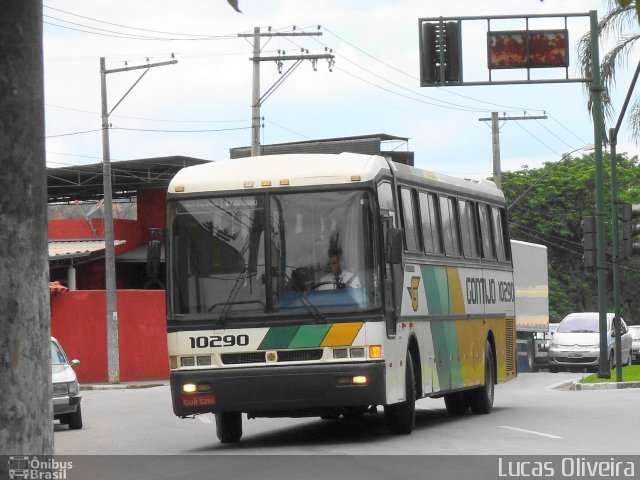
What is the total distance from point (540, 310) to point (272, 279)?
2727 cm

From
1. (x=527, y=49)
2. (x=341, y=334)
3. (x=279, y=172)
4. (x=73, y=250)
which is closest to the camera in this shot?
(x=341, y=334)

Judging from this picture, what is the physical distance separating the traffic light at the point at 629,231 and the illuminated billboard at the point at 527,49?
3.63 metres

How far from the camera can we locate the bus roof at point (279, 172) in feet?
47.9

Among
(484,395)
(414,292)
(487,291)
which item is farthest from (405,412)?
(487,291)

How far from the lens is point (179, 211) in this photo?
1484cm

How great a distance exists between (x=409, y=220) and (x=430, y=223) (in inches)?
40.9

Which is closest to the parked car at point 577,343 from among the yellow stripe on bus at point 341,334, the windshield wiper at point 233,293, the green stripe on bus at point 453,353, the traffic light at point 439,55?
the traffic light at point 439,55

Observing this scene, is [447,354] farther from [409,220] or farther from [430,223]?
[409,220]

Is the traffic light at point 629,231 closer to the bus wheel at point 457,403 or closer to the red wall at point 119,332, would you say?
the bus wheel at point 457,403

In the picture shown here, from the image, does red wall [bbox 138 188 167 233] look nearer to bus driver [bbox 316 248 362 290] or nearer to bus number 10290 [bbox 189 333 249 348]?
bus number 10290 [bbox 189 333 249 348]

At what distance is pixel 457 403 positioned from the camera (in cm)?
1975

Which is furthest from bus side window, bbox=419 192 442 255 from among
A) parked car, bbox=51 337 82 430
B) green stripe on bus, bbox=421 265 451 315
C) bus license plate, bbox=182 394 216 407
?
parked car, bbox=51 337 82 430

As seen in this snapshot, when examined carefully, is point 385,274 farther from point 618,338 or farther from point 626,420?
point 618,338

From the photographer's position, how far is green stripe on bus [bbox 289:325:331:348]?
14.1 m
